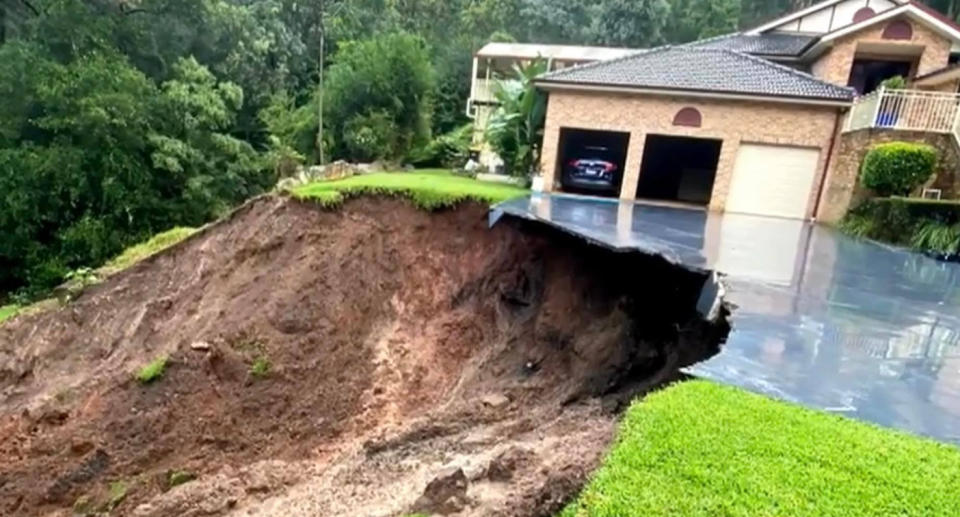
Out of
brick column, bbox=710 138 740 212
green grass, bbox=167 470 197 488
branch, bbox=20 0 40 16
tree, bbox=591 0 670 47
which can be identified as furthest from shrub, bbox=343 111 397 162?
tree, bbox=591 0 670 47

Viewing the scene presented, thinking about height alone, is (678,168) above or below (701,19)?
below

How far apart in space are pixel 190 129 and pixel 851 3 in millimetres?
22169

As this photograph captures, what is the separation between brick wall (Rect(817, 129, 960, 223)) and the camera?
11.6 metres

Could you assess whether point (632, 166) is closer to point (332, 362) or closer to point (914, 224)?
point (914, 224)

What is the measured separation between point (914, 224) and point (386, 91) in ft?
50.9

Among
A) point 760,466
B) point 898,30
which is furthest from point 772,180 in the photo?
point 760,466

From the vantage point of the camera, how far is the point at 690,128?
43.3ft

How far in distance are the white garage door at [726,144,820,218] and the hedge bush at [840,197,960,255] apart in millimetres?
1636

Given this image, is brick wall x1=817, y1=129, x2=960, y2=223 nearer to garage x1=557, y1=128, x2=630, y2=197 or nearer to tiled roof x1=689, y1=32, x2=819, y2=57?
garage x1=557, y1=128, x2=630, y2=197

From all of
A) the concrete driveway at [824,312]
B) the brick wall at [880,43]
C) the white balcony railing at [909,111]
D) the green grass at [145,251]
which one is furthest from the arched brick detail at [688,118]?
the green grass at [145,251]

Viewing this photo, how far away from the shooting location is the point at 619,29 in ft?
112

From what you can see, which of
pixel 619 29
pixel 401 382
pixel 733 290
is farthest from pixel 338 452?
pixel 619 29

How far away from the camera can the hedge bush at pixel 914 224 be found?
9.80m

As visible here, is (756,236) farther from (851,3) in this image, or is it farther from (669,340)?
(851,3)
